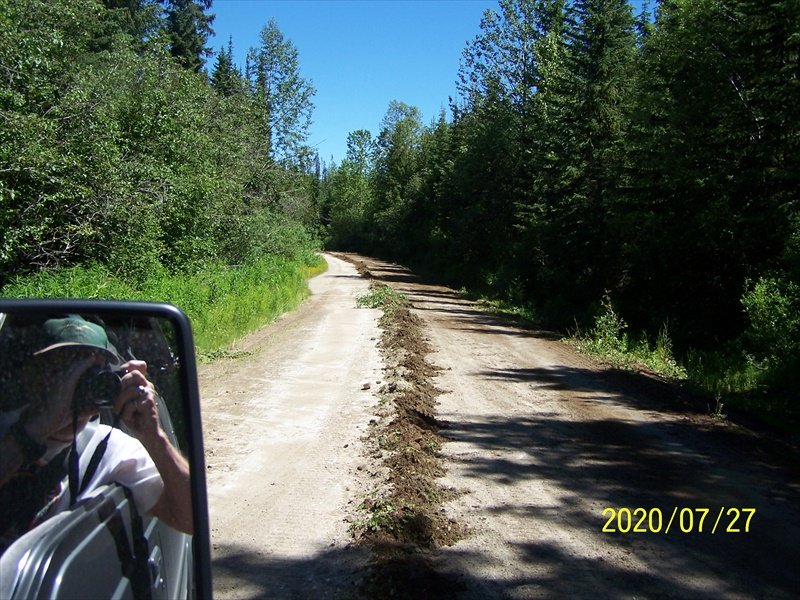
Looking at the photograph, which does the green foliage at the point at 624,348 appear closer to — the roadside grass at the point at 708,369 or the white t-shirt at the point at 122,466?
the roadside grass at the point at 708,369

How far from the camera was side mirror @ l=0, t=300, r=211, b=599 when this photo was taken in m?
1.73

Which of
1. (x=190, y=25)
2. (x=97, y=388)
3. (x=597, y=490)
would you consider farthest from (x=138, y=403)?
(x=190, y=25)

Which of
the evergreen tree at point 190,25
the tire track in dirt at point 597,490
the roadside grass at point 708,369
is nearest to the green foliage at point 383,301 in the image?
the roadside grass at point 708,369

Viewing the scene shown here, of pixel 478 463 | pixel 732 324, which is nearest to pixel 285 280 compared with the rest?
pixel 732 324

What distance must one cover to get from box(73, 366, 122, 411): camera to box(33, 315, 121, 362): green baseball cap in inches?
2.0

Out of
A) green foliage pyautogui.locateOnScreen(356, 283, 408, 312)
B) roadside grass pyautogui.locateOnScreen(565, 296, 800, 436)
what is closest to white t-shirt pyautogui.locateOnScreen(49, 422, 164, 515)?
roadside grass pyautogui.locateOnScreen(565, 296, 800, 436)

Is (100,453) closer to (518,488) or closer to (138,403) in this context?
(138,403)

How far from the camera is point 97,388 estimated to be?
1.89 meters

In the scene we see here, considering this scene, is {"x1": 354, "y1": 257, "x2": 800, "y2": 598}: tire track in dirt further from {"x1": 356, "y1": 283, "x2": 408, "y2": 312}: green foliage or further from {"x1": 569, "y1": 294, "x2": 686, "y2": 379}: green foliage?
{"x1": 356, "y1": 283, "x2": 408, "y2": 312}: green foliage

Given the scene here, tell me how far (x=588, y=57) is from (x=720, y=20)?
6.79 meters

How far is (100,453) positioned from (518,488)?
4927mm

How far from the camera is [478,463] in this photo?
6.99 metres
